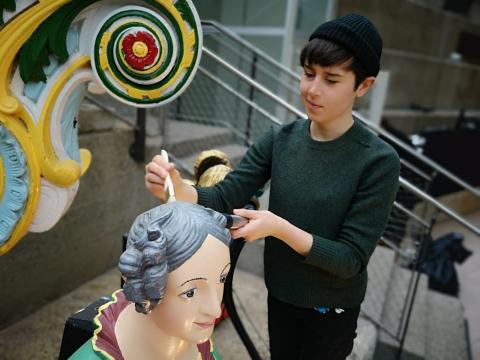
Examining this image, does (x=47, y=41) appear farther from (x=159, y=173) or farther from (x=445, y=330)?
(x=445, y=330)

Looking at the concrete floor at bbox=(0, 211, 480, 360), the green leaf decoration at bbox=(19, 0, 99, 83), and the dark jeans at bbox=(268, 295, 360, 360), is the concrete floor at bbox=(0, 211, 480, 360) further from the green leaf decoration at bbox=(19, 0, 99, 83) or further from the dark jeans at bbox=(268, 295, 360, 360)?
the green leaf decoration at bbox=(19, 0, 99, 83)

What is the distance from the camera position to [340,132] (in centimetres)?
113

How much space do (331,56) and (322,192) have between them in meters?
0.35

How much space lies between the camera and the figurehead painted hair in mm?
822

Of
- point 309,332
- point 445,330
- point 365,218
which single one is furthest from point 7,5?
point 445,330

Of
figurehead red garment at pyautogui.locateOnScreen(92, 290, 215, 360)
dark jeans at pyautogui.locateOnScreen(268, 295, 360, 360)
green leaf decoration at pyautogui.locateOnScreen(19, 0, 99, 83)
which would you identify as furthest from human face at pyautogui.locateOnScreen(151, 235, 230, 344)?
green leaf decoration at pyautogui.locateOnScreen(19, 0, 99, 83)

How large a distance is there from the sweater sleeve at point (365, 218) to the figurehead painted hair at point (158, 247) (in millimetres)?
327

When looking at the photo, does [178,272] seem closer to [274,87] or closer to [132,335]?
[132,335]

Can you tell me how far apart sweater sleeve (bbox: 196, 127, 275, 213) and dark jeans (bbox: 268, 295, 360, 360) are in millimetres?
336

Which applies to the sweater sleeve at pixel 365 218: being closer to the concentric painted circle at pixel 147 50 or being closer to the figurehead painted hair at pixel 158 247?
the figurehead painted hair at pixel 158 247

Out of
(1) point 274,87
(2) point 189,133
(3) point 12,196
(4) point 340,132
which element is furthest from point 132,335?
(1) point 274,87

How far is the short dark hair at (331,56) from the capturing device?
1011 millimetres

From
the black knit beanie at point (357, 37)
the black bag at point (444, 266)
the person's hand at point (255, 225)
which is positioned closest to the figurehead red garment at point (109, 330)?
the person's hand at point (255, 225)

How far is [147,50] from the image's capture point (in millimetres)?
1241
